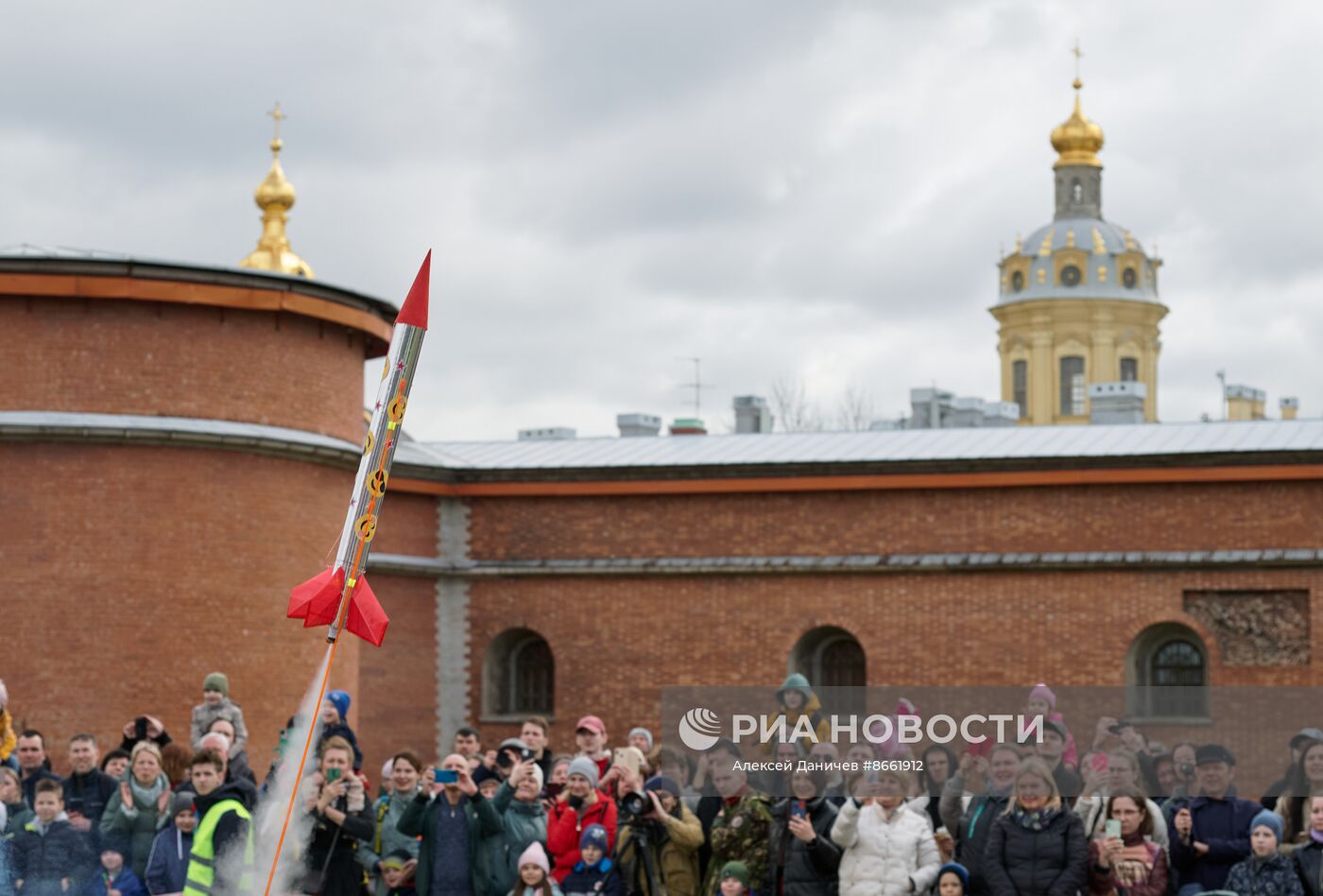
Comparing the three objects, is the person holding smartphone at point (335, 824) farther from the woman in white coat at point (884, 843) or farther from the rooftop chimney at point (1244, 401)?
the rooftop chimney at point (1244, 401)

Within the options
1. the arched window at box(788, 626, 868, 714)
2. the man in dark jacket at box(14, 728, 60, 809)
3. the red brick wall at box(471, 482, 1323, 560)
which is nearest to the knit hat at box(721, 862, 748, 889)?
the man in dark jacket at box(14, 728, 60, 809)

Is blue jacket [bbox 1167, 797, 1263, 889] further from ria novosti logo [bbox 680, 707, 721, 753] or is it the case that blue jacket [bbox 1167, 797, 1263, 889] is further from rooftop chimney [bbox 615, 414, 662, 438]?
rooftop chimney [bbox 615, 414, 662, 438]

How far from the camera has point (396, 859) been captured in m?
15.0

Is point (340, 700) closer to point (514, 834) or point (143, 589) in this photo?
point (514, 834)

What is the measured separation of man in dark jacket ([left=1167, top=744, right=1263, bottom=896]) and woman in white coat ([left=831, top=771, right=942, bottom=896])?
58.9 inches

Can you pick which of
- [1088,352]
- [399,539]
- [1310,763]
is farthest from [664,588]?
[1088,352]

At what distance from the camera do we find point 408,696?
100ft

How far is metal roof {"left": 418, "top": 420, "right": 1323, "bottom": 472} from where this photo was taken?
29047 mm

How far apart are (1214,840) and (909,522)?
16408 mm

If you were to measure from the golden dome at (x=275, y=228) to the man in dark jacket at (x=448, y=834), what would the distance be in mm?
32416

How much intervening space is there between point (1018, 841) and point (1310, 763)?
178 cm

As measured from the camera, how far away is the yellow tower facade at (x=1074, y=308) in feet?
302

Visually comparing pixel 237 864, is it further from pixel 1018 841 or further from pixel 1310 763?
pixel 1310 763

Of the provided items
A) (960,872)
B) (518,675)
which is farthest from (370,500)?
(518,675)
